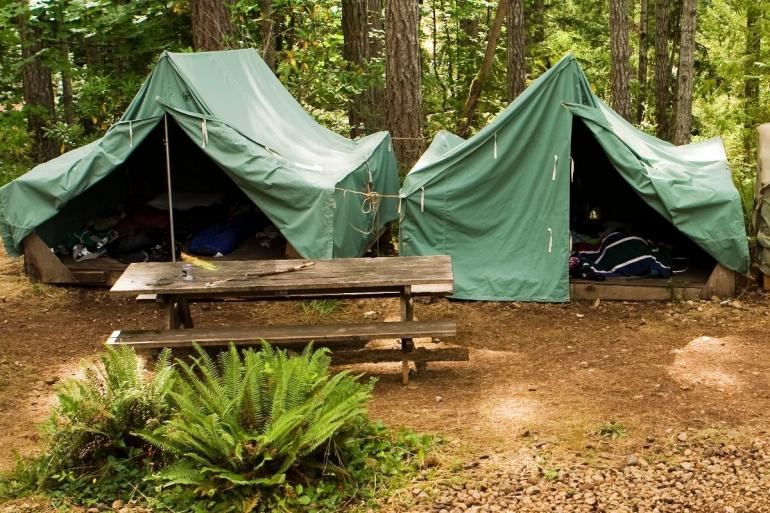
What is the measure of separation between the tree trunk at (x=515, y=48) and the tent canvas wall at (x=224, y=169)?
649 centimetres

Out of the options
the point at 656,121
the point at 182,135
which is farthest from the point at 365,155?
the point at 656,121

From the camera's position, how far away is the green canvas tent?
7750 mm

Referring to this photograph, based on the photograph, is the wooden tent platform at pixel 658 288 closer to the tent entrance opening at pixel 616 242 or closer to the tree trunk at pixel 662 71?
the tent entrance opening at pixel 616 242

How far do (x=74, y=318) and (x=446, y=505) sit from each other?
476 cm

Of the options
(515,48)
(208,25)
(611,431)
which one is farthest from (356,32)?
(611,431)

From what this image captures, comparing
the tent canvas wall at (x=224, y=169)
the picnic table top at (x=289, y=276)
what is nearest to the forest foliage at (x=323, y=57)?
the tent canvas wall at (x=224, y=169)

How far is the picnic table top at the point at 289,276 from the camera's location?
5.88m

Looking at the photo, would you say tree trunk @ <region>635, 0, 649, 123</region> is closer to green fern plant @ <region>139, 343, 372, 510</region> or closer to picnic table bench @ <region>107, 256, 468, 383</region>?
picnic table bench @ <region>107, 256, 468, 383</region>

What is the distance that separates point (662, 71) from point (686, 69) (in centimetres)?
464

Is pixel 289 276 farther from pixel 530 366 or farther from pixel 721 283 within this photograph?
pixel 721 283

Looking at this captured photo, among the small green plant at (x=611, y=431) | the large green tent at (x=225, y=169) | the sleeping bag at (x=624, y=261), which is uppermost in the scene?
the large green tent at (x=225, y=169)

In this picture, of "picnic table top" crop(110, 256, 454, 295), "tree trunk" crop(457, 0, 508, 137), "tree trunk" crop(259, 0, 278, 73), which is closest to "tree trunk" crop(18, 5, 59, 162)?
"tree trunk" crop(259, 0, 278, 73)

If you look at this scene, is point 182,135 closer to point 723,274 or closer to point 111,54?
point 111,54

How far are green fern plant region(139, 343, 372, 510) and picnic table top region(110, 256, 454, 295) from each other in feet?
3.49
